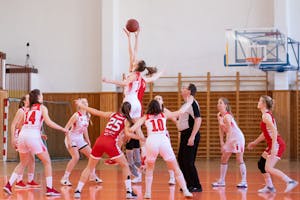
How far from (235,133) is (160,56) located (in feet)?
34.8

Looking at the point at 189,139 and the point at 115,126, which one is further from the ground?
the point at 115,126

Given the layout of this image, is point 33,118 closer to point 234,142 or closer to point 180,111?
point 180,111

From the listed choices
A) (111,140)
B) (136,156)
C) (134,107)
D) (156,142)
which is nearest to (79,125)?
(136,156)

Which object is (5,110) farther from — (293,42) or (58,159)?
(293,42)

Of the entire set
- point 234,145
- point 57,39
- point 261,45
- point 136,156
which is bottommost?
point 136,156

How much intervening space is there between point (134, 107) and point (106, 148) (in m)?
1.19

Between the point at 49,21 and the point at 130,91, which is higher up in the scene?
the point at 49,21

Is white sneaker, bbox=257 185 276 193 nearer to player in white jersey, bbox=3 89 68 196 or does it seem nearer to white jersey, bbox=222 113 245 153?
white jersey, bbox=222 113 245 153

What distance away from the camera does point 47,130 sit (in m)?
19.7

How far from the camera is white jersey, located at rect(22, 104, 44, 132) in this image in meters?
8.63

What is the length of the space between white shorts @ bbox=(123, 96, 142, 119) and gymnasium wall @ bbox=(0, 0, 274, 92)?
11.0 m

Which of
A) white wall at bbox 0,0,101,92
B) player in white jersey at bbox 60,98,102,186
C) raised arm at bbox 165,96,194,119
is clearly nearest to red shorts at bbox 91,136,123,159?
raised arm at bbox 165,96,194,119

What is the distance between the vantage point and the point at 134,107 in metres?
9.03

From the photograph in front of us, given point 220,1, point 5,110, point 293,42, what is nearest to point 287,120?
point 293,42
